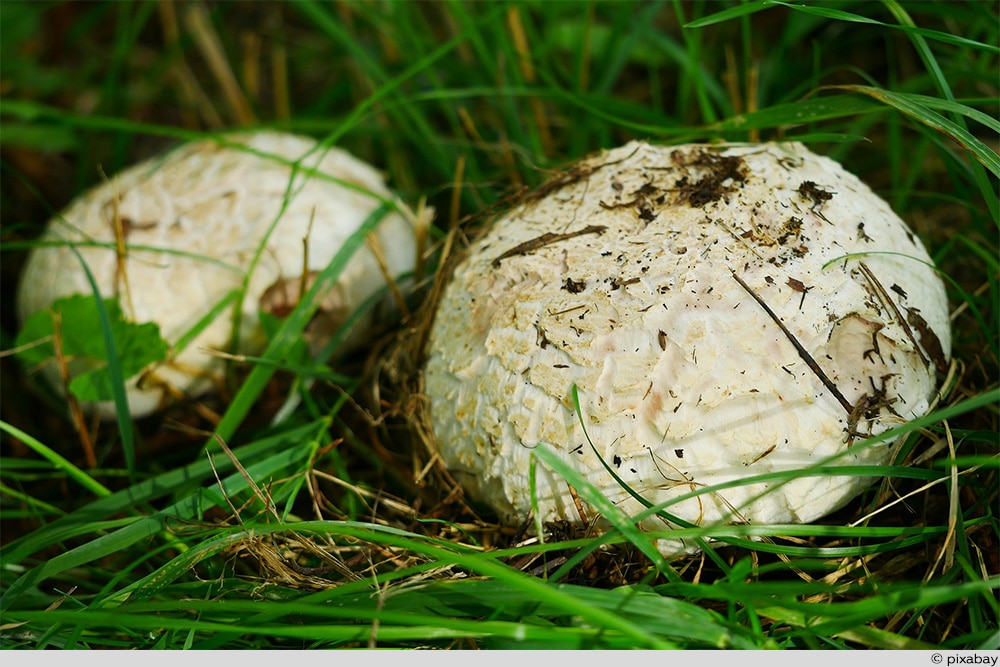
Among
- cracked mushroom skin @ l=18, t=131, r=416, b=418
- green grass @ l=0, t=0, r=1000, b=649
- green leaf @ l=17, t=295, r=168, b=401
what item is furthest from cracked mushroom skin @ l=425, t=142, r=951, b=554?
green leaf @ l=17, t=295, r=168, b=401

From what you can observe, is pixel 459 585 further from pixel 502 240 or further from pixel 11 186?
pixel 11 186

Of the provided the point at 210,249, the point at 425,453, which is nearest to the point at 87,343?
the point at 210,249

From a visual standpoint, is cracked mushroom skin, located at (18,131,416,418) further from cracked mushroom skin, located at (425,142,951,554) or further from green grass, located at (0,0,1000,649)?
cracked mushroom skin, located at (425,142,951,554)

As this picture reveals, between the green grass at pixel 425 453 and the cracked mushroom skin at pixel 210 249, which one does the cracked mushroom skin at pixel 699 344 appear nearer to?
the green grass at pixel 425 453

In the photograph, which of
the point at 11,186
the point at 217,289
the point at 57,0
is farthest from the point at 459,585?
the point at 57,0

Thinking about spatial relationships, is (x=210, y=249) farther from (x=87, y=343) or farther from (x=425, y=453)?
(x=425, y=453)

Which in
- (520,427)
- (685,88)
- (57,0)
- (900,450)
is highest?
(57,0)
